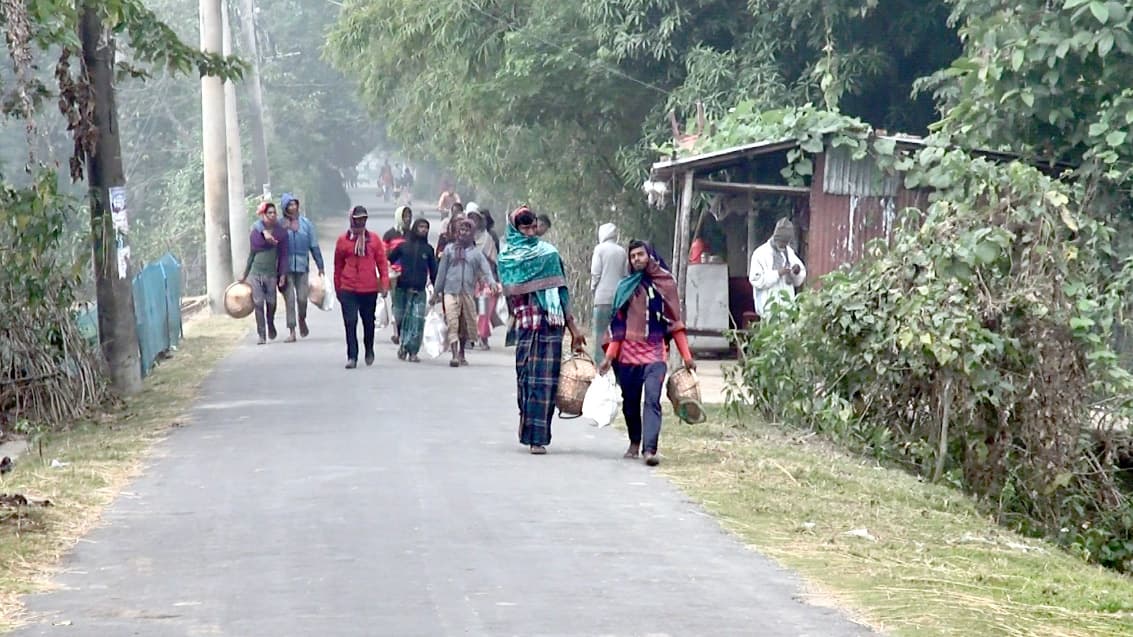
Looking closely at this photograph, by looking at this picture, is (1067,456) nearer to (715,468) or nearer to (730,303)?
(715,468)

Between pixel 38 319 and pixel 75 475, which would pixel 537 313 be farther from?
pixel 38 319

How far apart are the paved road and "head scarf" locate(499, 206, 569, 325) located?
1070mm

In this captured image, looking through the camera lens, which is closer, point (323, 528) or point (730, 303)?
point (323, 528)

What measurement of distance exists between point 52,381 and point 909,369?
7121 millimetres

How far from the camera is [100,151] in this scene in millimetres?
16594

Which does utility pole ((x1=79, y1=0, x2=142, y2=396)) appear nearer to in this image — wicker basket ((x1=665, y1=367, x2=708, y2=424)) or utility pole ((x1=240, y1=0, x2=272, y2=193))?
wicker basket ((x1=665, y1=367, x2=708, y2=424))

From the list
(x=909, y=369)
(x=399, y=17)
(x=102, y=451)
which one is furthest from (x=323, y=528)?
(x=399, y=17)

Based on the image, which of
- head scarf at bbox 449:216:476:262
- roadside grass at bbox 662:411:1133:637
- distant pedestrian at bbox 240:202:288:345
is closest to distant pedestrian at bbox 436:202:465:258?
head scarf at bbox 449:216:476:262

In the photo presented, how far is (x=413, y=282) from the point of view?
19922 millimetres

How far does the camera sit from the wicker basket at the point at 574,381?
12570mm

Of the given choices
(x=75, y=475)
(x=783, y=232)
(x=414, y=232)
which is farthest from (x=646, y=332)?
(x=414, y=232)

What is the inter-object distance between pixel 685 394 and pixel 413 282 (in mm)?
7922

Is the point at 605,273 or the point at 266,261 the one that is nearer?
the point at 605,273

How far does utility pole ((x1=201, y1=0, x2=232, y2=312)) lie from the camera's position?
29266 millimetres
